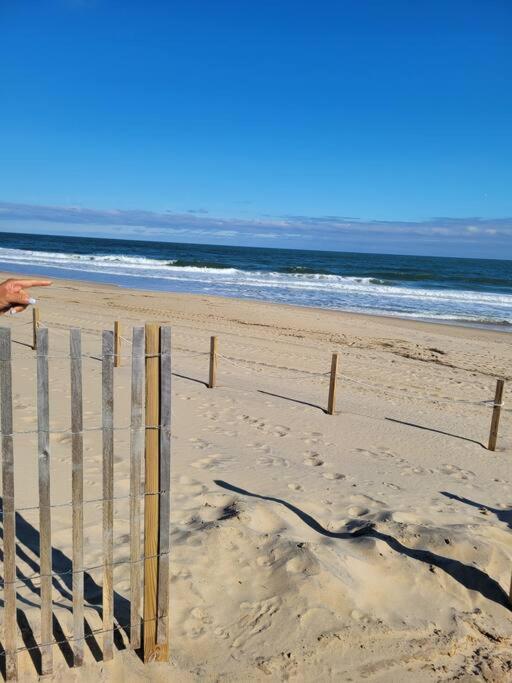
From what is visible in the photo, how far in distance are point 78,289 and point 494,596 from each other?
2488cm

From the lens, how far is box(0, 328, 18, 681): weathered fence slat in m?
2.91

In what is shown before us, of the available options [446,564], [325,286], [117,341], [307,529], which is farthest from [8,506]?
[325,286]

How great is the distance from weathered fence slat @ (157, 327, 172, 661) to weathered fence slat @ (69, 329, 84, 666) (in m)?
0.45

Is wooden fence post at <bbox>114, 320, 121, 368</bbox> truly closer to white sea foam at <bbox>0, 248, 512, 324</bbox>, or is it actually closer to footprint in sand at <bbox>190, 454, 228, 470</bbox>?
footprint in sand at <bbox>190, 454, 228, 470</bbox>

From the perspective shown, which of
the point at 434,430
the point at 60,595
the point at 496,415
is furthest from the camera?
the point at 434,430

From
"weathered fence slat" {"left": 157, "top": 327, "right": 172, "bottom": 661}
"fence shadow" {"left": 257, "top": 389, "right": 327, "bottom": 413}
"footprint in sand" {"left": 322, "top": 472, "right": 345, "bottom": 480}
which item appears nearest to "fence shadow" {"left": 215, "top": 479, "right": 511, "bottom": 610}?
"footprint in sand" {"left": 322, "top": 472, "right": 345, "bottom": 480}

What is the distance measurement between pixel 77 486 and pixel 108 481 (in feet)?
0.55

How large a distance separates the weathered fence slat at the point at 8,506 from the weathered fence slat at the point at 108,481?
0.48 metres

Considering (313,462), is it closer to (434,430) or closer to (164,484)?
(434,430)

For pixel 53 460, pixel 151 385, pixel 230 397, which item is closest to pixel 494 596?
pixel 151 385

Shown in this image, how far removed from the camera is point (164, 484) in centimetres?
332

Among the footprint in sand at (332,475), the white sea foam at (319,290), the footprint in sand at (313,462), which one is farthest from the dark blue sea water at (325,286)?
the footprint in sand at (332,475)

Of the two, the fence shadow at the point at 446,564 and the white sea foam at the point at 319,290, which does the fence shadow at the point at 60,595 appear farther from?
the white sea foam at the point at 319,290

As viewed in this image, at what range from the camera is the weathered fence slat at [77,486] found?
298cm
